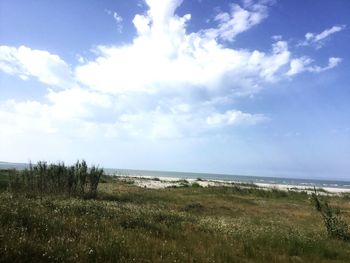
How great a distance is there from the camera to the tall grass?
2205 cm

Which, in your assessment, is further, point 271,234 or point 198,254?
point 271,234

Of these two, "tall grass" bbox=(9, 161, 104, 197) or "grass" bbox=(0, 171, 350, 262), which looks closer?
"grass" bbox=(0, 171, 350, 262)

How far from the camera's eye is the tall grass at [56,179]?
22047mm

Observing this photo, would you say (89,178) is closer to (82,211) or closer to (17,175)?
(17,175)

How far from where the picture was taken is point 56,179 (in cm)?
2297

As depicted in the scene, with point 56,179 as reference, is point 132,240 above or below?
below

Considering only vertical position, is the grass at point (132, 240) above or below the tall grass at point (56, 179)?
below

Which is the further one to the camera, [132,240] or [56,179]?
[56,179]

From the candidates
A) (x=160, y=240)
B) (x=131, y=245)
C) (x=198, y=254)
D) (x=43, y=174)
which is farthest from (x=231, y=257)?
(x=43, y=174)

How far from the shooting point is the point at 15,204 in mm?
10703

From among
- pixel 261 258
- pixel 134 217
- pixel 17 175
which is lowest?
pixel 261 258

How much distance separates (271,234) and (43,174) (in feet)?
46.2

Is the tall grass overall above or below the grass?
above

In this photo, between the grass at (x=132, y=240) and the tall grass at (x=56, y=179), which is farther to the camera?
the tall grass at (x=56, y=179)
